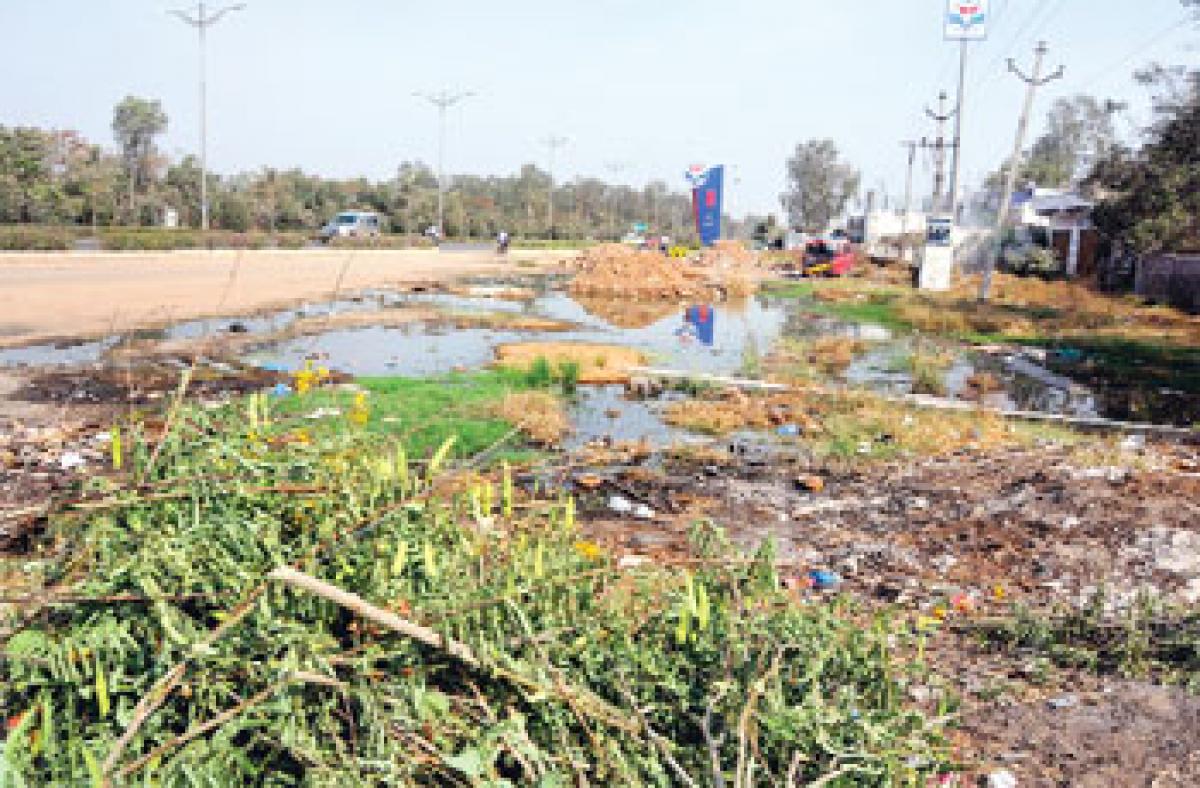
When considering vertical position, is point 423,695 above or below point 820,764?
above

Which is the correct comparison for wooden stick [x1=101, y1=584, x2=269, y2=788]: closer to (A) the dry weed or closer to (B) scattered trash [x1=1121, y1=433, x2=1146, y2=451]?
(A) the dry weed

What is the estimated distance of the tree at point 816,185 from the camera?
8219 cm

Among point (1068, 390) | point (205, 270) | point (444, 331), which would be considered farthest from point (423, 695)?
point (205, 270)

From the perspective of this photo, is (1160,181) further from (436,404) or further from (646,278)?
(436,404)

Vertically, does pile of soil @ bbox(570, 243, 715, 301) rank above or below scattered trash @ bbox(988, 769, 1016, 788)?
above

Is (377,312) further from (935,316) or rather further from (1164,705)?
(1164,705)

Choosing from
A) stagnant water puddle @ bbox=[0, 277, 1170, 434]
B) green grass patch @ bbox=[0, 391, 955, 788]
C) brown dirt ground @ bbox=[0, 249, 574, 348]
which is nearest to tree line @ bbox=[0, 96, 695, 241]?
brown dirt ground @ bbox=[0, 249, 574, 348]

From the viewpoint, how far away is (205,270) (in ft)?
72.8

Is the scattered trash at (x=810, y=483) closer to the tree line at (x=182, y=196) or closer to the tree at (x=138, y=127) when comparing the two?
the tree line at (x=182, y=196)

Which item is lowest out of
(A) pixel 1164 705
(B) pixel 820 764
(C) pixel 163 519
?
(A) pixel 1164 705

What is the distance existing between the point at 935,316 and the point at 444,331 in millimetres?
11421

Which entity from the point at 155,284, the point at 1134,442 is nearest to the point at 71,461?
the point at 1134,442

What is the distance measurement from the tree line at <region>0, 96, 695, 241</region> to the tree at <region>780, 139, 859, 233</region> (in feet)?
60.5

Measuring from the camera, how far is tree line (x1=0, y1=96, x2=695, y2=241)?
3212cm
